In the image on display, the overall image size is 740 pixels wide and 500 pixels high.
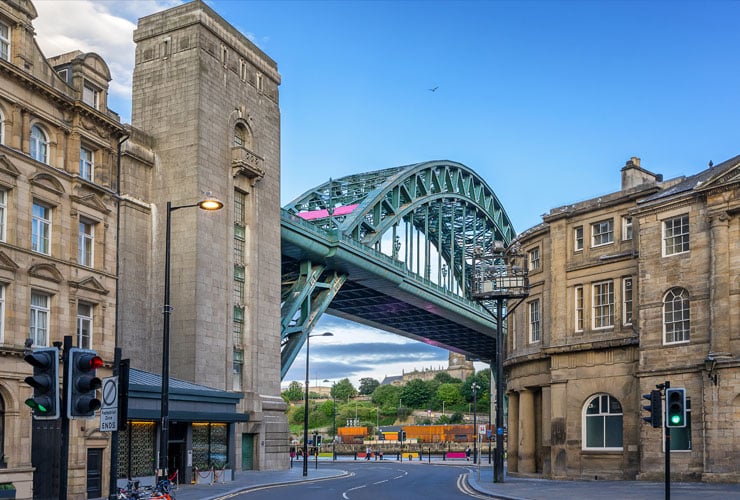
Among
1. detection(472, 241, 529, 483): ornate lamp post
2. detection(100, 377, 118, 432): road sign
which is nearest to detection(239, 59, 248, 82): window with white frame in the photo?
detection(472, 241, 529, 483): ornate lamp post

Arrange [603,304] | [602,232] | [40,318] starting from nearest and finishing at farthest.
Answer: [40,318] < [603,304] < [602,232]

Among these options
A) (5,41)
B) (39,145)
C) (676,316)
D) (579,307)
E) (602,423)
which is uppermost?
(5,41)

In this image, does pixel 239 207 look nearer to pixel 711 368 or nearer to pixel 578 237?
pixel 578 237

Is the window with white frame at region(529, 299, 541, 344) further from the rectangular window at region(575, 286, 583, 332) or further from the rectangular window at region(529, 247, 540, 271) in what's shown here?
the rectangular window at region(575, 286, 583, 332)

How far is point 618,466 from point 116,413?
114ft

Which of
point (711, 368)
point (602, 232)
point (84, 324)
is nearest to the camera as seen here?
point (84, 324)

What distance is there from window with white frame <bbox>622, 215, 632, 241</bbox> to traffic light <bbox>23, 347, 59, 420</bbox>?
3819 cm

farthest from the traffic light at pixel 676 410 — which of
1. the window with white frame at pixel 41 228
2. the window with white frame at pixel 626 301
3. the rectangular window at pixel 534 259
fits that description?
the rectangular window at pixel 534 259

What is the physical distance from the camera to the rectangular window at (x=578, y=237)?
4953cm

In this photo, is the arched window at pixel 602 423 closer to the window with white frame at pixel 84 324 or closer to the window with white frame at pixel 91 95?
the window with white frame at pixel 84 324

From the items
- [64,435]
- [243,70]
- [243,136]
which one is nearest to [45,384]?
[64,435]

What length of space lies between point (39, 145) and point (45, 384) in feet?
80.4

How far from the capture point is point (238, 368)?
59188mm

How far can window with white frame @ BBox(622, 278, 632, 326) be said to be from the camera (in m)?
46.5
